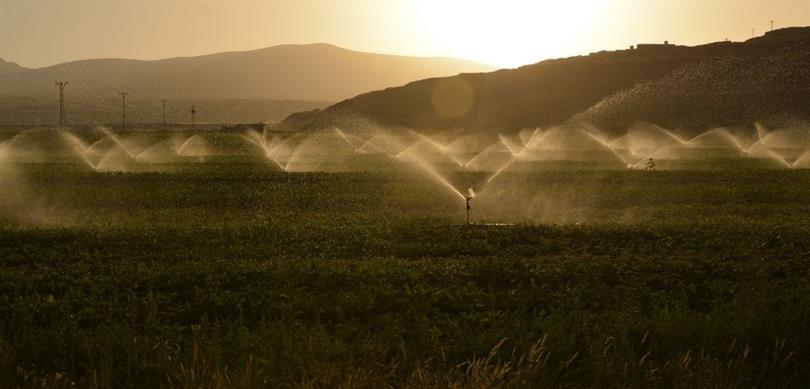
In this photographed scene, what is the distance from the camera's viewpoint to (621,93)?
361 ft

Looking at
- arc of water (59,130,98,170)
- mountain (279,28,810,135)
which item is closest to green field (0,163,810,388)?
arc of water (59,130,98,170)

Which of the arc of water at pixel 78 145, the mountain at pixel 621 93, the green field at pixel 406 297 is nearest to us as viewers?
the green field at pixel 406 297

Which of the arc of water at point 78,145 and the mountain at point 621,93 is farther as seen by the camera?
the mountain at point 621,93

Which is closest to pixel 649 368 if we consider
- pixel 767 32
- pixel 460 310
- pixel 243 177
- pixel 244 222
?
pixel 460 310

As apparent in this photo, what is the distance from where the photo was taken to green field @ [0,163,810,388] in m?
7.92

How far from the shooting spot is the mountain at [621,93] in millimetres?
97562

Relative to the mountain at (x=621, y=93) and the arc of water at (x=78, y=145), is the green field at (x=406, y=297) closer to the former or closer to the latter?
Result: the arc of water at (x=78, y=145)

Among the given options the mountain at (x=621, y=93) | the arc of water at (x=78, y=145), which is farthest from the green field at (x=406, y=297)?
the mountain at (x=621, y=93)

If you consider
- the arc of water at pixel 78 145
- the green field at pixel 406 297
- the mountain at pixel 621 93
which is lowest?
the green field at pixel 406 297

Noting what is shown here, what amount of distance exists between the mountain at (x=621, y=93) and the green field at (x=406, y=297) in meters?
73.3

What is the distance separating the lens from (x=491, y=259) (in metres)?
14.7

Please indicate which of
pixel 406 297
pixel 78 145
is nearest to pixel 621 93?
pixel 78 145

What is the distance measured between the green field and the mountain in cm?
7334

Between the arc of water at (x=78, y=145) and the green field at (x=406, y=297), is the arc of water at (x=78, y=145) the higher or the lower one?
the higher one
